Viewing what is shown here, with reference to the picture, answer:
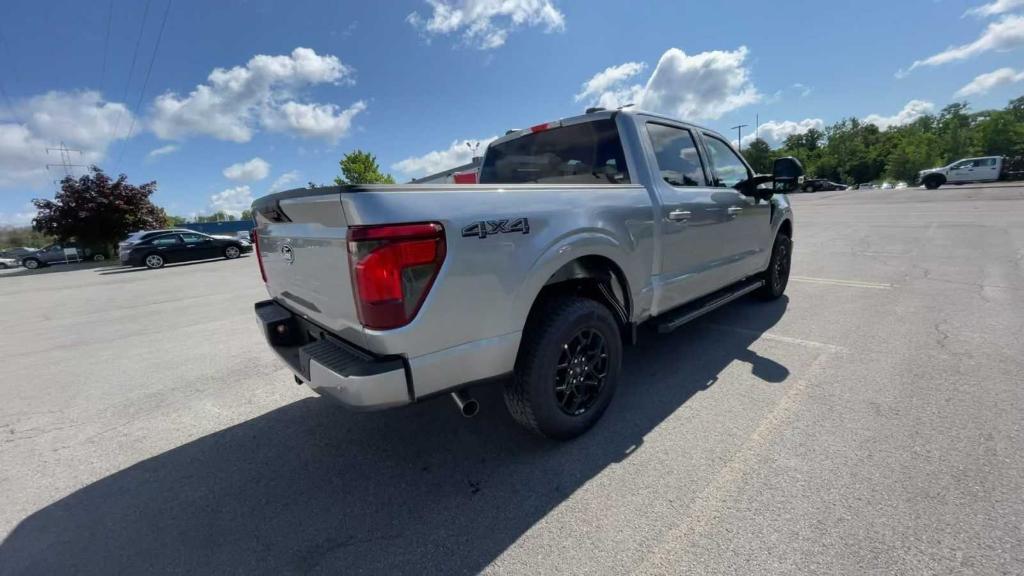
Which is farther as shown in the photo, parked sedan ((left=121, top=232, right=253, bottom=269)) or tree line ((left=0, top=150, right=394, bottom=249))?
tree line ((left=0, top=150, right=394, bottom=249))

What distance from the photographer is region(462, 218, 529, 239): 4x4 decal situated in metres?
1.94

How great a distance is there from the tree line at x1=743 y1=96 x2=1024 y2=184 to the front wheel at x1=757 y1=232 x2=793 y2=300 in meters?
46.5

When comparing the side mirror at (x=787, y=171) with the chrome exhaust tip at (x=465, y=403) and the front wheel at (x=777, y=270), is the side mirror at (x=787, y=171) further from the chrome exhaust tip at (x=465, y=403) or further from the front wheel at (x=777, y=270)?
the chrome exhaust tip at (x=465, y=403)

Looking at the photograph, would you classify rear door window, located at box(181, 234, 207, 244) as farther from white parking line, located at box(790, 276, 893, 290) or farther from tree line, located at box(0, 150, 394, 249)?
white parking line, located at box(790, 276, 893, 290)

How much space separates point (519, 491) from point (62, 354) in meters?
6.09

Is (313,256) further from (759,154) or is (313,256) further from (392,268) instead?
(759,154)

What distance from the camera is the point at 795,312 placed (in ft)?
15.9

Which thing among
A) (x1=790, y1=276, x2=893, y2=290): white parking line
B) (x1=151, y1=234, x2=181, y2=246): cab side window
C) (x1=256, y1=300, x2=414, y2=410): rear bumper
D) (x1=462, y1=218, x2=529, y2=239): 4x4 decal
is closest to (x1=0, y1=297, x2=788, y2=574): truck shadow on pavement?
(x1=256, y1=300, x2=414, y2=410): rear bumper

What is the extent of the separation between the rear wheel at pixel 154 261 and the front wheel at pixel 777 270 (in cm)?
2038

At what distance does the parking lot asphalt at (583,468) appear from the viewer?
5.95 feet

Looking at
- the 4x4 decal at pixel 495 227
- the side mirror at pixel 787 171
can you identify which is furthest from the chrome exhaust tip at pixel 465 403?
the side mirror at pixel 787 171

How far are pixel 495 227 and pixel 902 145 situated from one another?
83584 mm


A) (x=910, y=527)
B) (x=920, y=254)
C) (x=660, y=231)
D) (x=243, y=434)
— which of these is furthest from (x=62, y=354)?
(x=920, y=254)

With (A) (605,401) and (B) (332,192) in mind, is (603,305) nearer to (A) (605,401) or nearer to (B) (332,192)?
(A) (605,401)
